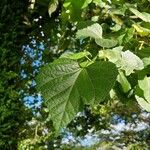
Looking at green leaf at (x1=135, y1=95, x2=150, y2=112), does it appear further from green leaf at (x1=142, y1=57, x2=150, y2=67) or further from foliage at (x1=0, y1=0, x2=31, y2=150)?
foliage at (x1=0, y1=0, x2=31, y2=150)

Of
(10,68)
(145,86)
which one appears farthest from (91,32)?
(10,68)

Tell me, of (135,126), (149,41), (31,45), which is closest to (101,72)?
(149,41)

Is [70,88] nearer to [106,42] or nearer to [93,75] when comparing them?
[93,75]

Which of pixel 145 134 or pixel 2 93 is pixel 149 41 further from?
pixel 145 134

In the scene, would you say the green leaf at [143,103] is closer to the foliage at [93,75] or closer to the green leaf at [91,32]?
the foliage at [93,75]

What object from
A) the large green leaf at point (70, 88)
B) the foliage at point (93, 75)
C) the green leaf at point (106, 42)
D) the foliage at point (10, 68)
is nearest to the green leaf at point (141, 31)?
the foliage at point (93, 75)

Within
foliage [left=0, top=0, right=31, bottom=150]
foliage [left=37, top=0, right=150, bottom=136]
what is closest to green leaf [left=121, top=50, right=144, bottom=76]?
foliage [left=37, top=0, right=150, bottom=136]
